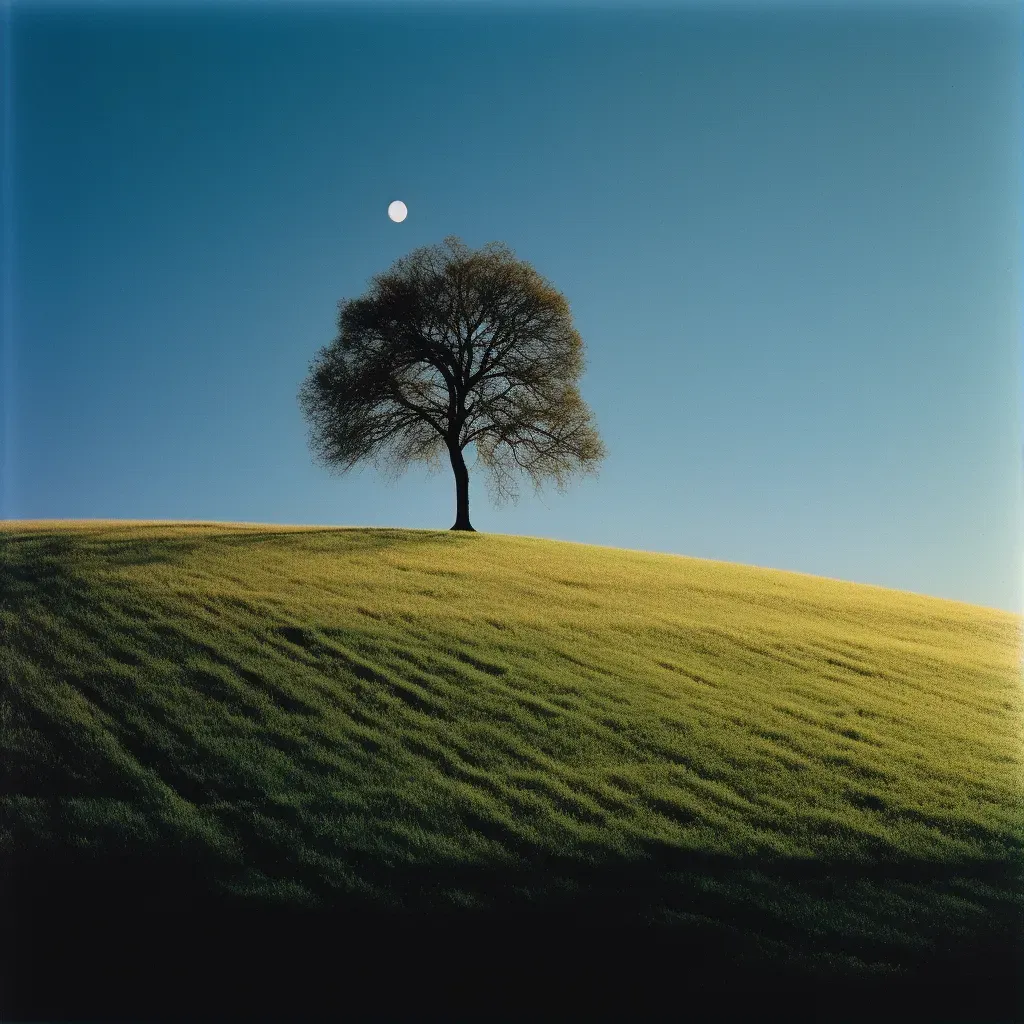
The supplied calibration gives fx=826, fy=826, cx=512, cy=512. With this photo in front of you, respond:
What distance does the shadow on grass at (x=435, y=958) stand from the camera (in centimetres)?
834

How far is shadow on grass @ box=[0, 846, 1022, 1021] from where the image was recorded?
8.34m

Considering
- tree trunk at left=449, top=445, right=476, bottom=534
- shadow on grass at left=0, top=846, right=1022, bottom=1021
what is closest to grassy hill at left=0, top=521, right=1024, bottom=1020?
shadow on grass at left=0, top=846, right=1022, bottom=1021

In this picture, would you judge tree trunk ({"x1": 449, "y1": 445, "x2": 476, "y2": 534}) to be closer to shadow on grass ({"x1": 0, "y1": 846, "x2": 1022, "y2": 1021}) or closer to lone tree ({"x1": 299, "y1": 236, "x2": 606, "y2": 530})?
lone tree ({"x1": 299, "y1": 236, "x2": 606, "y2": 530})

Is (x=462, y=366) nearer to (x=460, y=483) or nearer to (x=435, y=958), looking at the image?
(x=460, y=483)

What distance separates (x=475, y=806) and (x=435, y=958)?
2.49 meters

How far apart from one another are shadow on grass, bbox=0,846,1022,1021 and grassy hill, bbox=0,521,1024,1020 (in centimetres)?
3

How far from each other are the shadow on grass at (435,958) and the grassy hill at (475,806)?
3cm

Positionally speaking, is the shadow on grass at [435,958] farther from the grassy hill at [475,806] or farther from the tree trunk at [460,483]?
the tree trunk at [460,483]

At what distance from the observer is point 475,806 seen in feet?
36.2

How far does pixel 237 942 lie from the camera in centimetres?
879

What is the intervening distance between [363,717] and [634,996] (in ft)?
20.2

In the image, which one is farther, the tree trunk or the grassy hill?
the tree trunk

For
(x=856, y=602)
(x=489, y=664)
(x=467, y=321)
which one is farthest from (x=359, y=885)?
(x=467, y=321)

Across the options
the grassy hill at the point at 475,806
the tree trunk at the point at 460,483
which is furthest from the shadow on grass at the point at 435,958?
the tree trunk at the point at 460,483
